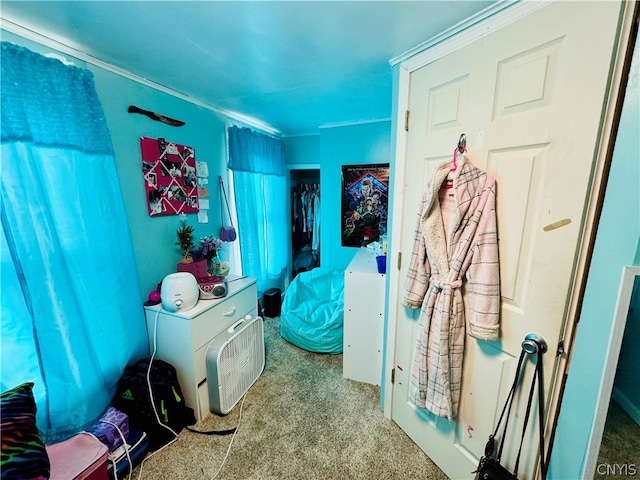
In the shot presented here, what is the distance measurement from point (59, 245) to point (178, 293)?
23.6 inches

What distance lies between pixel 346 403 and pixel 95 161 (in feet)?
7.15

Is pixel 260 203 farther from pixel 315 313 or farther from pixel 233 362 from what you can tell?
pixel 233 362

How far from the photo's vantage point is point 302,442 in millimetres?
1494

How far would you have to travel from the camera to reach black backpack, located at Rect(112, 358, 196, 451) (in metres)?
1.44

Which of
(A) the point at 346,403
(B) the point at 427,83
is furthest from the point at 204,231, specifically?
(B) the point at 427,83

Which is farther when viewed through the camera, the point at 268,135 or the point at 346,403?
the point at 268,135

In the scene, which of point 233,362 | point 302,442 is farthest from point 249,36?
point 302,442

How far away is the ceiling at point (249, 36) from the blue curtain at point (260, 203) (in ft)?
2.39

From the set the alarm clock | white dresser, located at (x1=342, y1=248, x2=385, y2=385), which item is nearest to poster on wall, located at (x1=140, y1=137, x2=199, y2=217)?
the alarm clock

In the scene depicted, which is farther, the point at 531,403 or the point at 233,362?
the point at 233,362

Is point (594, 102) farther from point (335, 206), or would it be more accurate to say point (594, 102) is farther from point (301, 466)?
point (335, 206)

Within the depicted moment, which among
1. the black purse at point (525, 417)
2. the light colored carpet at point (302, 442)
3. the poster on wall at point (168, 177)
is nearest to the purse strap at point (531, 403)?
the black purse at point (525, 417)

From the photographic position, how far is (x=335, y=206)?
3.07 metres
